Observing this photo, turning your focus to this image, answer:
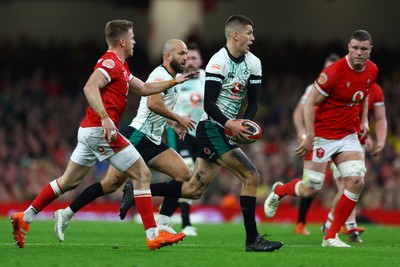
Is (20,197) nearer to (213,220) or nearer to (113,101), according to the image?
(213,220)

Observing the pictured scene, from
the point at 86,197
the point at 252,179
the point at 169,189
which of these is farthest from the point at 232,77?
the point at 86,197

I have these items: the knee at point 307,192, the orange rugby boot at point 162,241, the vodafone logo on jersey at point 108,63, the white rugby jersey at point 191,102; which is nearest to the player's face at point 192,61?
the white rugby jersey at point 191,102

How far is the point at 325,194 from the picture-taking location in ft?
73.2

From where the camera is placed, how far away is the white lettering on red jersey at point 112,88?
10469 millimetres

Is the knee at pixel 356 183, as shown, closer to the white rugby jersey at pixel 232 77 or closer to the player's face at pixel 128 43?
the white rugby jersey at pixel 232 77


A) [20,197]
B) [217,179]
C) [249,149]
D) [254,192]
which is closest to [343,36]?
[249,149]

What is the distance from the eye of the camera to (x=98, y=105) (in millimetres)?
10156

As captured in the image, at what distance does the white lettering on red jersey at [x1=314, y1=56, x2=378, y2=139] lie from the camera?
1172 centimetres

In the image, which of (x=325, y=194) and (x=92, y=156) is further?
(x=325, y=194)

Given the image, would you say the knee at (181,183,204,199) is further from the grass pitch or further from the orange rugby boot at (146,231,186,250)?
the orange rugby boot at (146,231,186,250)

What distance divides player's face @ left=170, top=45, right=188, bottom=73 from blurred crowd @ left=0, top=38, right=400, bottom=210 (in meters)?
10.7

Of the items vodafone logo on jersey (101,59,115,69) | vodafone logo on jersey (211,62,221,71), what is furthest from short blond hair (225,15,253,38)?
vodafone logo on jersey (101,59,115,69)

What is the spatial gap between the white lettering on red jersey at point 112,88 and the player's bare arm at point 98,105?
0.69 ft

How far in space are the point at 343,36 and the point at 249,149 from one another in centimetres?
730
